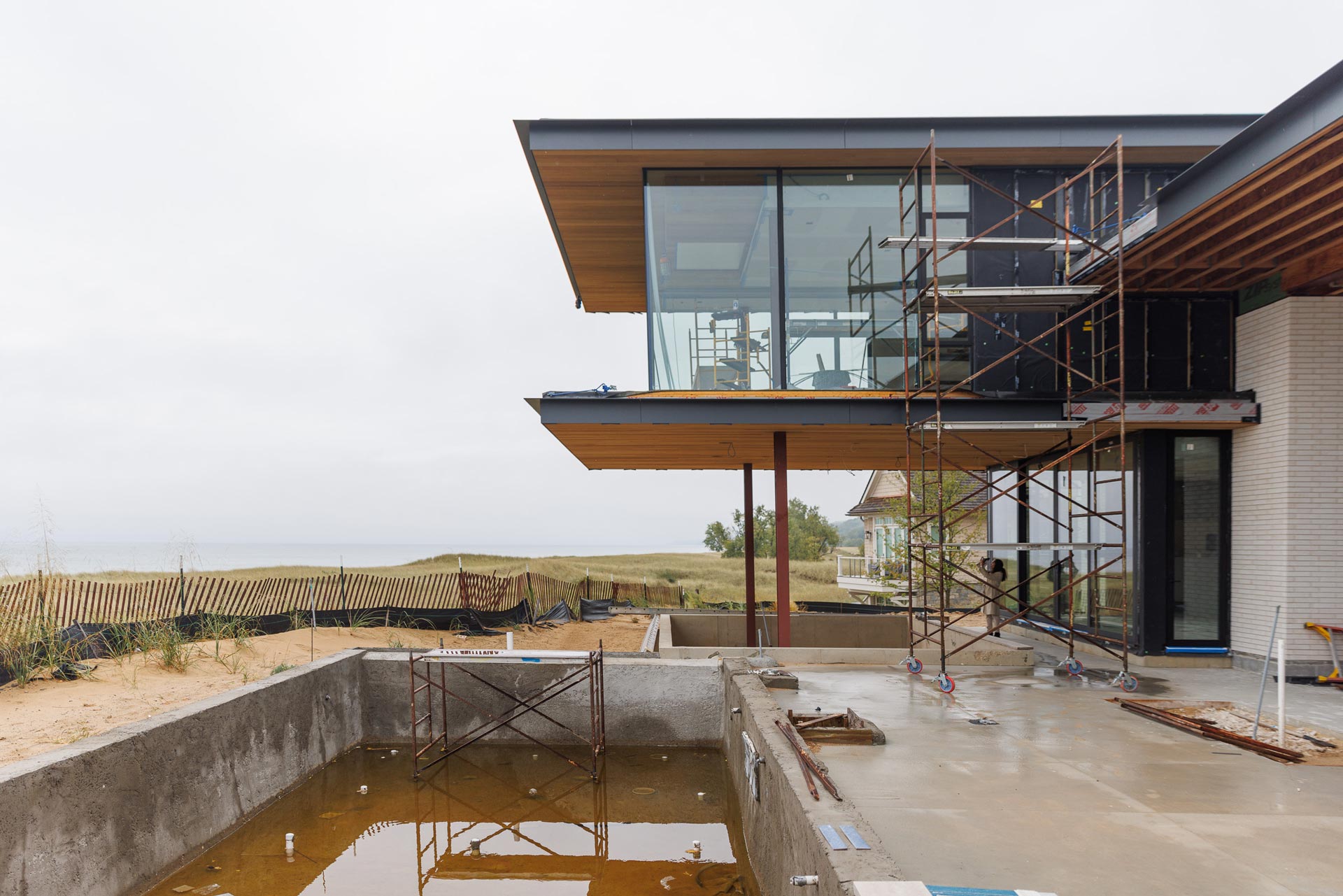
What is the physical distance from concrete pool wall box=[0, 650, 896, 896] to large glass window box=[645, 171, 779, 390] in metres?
4.05

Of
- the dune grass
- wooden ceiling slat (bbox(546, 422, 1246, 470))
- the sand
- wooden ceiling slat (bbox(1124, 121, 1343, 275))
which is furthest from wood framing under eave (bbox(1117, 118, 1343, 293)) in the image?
the dune grass

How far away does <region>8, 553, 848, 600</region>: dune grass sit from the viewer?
1339 inches

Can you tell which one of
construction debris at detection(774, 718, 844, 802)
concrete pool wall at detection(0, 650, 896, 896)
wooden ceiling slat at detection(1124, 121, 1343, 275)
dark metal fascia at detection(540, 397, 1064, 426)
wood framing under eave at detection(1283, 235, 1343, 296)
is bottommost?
concrete pool wall at detection(0, 650, 896, 896)

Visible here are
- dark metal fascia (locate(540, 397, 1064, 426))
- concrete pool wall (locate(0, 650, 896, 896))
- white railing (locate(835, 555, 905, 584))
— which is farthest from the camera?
white railing (locate(835, 555, 905, 584))

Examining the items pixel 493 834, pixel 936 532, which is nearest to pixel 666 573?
pixel 936 532

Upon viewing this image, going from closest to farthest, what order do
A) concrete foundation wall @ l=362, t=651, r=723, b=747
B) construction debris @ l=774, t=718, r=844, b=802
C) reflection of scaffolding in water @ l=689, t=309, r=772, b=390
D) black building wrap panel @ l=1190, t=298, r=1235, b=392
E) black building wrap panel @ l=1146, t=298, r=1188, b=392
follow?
construction debris @ l=774, t=718, r=844, b=802, concrete foundation wall @ l=362, t=651, r=723, b=747, black building wrap panel @ l=1190, t=298, r=1235, b=392, black building wrap panel @ l=1146, t=298, r=1188, b=392, reflection of scaffolding in water @ l=689, t=309, r=772, b=390

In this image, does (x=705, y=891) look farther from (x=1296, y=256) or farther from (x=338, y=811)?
(x=1296, y=256)

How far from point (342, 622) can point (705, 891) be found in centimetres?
1189

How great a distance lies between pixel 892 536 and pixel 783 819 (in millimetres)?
25201

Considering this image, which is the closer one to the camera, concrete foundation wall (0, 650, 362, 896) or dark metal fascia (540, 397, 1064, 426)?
concrete foundation wall (0, 650, 362, 896)

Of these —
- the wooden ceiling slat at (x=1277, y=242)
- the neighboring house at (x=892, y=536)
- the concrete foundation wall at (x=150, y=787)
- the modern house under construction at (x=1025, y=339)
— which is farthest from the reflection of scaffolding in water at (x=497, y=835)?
the wooden ceiling slat at (x=1277, y=242)

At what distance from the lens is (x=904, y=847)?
3955 mm

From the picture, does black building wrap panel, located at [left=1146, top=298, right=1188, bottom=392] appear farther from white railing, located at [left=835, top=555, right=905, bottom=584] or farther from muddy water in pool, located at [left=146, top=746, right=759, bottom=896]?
white railing, located at [left=835, top=555, right=905, bottom=584]

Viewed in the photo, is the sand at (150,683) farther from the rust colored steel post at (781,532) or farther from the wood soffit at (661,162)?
the wood soffit at (661,162)
